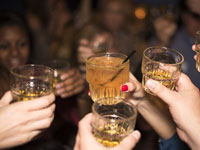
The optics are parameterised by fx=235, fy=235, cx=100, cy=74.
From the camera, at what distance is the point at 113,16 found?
14.0ft

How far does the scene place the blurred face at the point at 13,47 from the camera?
2496mm

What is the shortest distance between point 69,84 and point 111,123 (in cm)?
112

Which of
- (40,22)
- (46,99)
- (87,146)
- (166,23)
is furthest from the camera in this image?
(40,22)

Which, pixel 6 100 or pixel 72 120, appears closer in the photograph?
pixel 6 100

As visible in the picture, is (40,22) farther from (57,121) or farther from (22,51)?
(57,121)

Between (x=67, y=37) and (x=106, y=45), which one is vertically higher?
(x=106, y=45)

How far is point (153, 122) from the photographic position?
1707 millimetres

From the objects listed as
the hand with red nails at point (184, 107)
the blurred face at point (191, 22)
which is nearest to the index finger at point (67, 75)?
the hand with red nails at point (184, 107)

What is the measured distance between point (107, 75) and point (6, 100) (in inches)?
23.6

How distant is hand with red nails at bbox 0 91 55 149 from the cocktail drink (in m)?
0.32

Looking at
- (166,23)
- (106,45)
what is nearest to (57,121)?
(106,45)

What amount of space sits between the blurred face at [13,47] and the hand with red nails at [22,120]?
1340 mm

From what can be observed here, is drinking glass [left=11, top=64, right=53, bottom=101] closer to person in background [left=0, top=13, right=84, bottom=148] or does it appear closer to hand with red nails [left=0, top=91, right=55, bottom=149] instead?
hand with red nails [left=0, top=91, right=55, bottom=149]

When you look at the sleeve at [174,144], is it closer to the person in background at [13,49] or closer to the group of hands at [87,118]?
the group of hands at [87,118]
